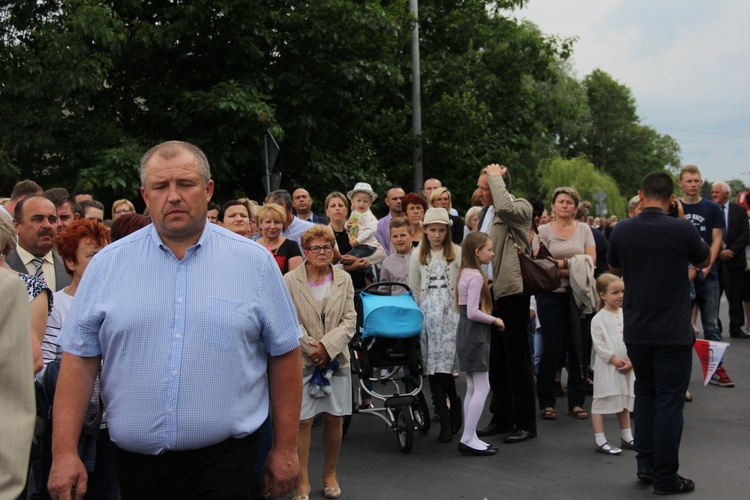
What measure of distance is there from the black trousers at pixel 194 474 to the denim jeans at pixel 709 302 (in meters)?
8.85

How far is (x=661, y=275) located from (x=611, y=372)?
1.58 meters

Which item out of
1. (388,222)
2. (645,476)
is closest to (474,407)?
(645,476)

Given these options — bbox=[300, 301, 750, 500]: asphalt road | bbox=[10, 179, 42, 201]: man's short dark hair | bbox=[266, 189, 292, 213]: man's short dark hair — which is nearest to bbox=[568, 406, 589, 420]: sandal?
bbox=[300, 301, 750, 500]: asphalt road

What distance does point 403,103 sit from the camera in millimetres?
22844

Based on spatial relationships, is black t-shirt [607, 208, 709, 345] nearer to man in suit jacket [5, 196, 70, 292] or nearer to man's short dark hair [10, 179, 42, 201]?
man in suit jacket [5, 196, 70, 292]

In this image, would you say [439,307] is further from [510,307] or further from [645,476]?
[645,476]

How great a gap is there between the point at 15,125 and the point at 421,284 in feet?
29.8

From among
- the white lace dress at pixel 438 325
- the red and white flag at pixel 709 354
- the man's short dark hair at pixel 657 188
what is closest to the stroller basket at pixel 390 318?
the white lace dress at pixel 438 325

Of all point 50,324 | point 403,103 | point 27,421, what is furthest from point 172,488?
point 403,103

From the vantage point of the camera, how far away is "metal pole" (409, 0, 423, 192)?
2089 centimetres

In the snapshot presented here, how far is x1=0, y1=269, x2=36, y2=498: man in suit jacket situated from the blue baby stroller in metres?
5.24

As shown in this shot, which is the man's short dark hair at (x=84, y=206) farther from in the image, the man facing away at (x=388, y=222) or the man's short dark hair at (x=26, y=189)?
the man facing away at (x=388, y=222)

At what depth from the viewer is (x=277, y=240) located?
8.24 metres

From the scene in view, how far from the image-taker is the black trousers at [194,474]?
3500 millimetres
